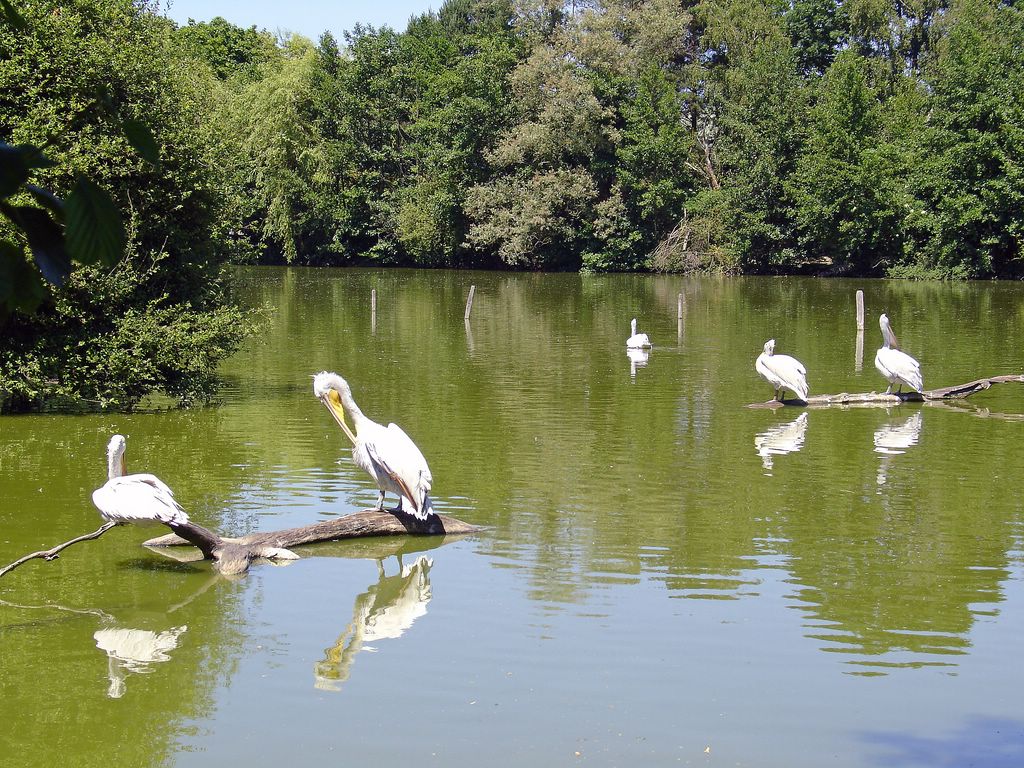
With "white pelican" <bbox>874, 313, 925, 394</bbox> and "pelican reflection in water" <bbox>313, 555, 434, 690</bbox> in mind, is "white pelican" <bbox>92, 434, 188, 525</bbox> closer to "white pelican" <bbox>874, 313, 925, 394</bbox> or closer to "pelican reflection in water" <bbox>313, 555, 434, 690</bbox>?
"pelican reflection in water" <bbox>313, 555, 434, 690</bbox>

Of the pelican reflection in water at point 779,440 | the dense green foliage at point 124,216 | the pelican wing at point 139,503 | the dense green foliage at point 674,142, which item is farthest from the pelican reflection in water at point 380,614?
the dense green foliage at point 674,142

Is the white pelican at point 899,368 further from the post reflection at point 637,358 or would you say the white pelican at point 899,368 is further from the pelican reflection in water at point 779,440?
the post reflection at point 637,358

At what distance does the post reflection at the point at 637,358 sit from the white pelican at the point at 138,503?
48.7 ft

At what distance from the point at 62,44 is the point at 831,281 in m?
42.9

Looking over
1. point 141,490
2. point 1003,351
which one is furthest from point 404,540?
point 1003,351

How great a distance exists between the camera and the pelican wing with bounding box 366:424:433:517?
1068 cm

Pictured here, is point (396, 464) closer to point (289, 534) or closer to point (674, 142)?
point (289, 534)

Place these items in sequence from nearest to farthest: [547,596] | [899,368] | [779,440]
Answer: [547,596]
[779,440]
[899,368]

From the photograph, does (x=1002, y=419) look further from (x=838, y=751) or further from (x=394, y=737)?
(x=394, y=737)

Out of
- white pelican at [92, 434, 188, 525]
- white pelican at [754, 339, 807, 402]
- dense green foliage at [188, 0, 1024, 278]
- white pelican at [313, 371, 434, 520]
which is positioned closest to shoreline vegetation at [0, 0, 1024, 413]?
dense green foliage at [188, 0, 1024, 278]

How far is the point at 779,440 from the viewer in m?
16.3

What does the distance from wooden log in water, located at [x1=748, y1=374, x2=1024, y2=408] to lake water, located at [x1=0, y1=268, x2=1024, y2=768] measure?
228 millimetres

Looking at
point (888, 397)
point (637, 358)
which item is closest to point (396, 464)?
point (888, 397)

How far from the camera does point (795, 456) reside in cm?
1520
